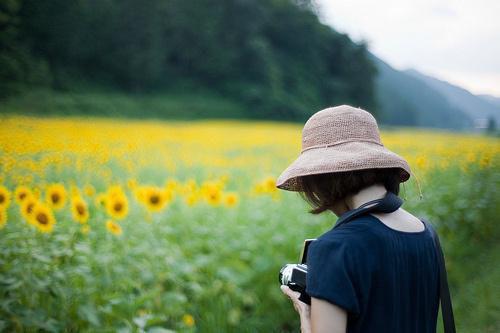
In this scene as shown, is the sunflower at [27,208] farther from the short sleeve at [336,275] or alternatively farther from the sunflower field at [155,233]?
the short sleeve at [336,275]

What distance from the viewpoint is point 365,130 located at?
3.58 ft

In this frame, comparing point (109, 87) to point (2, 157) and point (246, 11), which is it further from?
point (246, 11)

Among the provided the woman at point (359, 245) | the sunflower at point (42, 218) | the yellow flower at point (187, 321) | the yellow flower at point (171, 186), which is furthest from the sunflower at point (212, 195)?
the woman at point (359, 245)

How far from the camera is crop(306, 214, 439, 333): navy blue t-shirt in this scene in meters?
0.91

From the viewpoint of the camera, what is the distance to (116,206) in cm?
236

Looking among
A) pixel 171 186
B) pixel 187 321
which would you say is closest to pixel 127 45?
pixel 171 186

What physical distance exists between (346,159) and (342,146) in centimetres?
6

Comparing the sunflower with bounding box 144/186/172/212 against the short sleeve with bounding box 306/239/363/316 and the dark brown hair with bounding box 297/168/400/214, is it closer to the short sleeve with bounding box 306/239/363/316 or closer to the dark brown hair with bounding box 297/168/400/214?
the dark brown hair with bounding box 297/168/400/214

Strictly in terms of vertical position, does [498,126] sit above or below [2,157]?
above

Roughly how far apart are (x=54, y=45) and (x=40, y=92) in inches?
9.2

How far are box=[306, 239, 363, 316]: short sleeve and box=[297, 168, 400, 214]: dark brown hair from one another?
0.59ft

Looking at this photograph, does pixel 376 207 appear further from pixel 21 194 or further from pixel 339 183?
pixel 21 194

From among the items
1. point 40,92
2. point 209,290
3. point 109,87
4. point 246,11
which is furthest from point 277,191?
point 246,11

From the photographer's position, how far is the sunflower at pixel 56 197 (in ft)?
6.94
